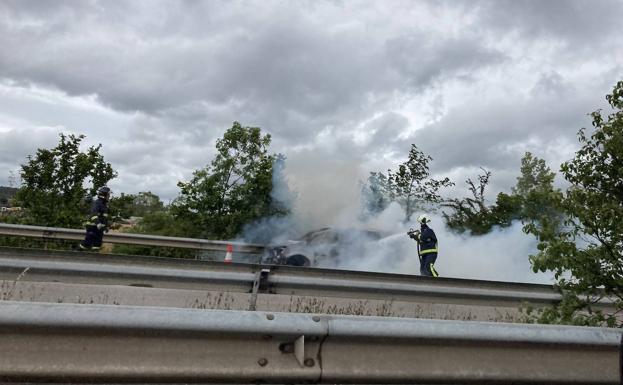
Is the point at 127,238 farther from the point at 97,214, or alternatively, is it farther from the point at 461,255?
the point at 461,255

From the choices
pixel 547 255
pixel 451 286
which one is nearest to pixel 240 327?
pixel 547 255

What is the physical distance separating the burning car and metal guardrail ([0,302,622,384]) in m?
9.64

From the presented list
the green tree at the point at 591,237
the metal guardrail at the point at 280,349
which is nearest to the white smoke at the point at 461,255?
the green tree at the point at 591,237

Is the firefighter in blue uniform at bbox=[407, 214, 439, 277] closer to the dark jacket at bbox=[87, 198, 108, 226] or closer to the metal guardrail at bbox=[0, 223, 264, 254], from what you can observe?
the metal guardrail at bbox=[0, 223, 264, 254]

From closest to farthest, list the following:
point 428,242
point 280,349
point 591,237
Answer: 1. point 280,349
2. point 591,237
3. point 428,242

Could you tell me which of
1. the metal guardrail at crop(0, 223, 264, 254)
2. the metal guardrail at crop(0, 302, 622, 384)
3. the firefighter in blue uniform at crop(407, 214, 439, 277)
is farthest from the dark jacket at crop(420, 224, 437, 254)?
the metal guardrail at crop(0, 302, 622, 384)

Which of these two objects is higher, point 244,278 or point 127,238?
point 127,238

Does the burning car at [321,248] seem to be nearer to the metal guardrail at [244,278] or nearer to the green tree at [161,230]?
the green tree at [161,230]

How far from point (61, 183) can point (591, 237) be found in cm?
1552

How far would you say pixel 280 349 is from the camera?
2109 mm

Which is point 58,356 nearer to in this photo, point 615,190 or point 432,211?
point 615,190

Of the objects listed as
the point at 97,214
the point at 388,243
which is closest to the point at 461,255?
the point at 388,243

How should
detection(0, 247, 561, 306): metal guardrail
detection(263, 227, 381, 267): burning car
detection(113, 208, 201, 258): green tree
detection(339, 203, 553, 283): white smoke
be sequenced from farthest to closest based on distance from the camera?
detection(113, 208, 201, 258): green tree < detection(339, 203, 553, 283): white smoke < detection(263, 227, 381, 267): burning car < detection(0, 247, 561, 306): metal guardrail

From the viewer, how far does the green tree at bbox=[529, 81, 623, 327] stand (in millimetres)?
4031
